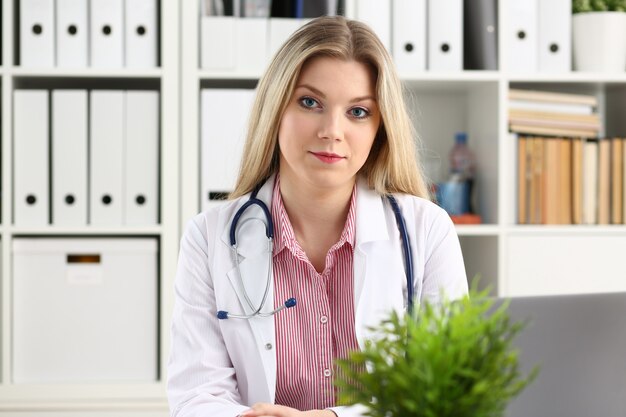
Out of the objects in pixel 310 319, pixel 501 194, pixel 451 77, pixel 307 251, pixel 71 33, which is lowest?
pixel 310 319

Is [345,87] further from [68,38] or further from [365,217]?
[68,38]

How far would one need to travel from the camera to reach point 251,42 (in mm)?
2293

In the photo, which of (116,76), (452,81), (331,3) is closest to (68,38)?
(116,76)

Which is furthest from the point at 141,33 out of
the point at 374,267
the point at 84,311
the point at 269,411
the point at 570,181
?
the point at 269,411

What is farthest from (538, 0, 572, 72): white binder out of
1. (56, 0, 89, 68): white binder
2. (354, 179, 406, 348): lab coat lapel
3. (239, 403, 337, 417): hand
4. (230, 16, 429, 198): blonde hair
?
(239, 403, 337, 417): hand

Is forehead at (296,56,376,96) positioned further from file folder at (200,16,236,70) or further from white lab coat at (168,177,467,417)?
file folder at (200,16,236,70)

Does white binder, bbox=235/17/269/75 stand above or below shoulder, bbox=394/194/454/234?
above

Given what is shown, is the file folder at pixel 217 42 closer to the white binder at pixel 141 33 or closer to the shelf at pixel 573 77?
the white binder at pixel 141 33

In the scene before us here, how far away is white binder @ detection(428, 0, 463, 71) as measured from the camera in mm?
2338

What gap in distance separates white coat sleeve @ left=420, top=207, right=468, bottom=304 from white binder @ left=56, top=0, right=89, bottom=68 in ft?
4.13

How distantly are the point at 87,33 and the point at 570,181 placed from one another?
150cm

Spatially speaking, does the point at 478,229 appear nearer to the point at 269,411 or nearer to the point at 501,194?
the point at 501,194

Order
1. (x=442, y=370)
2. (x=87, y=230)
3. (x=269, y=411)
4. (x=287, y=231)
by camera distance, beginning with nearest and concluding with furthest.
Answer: (x=442, y=370) → (x=269, y=411) → (x=287, y=231) → (x=87, y=230)

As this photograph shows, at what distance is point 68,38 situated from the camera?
226 cm
